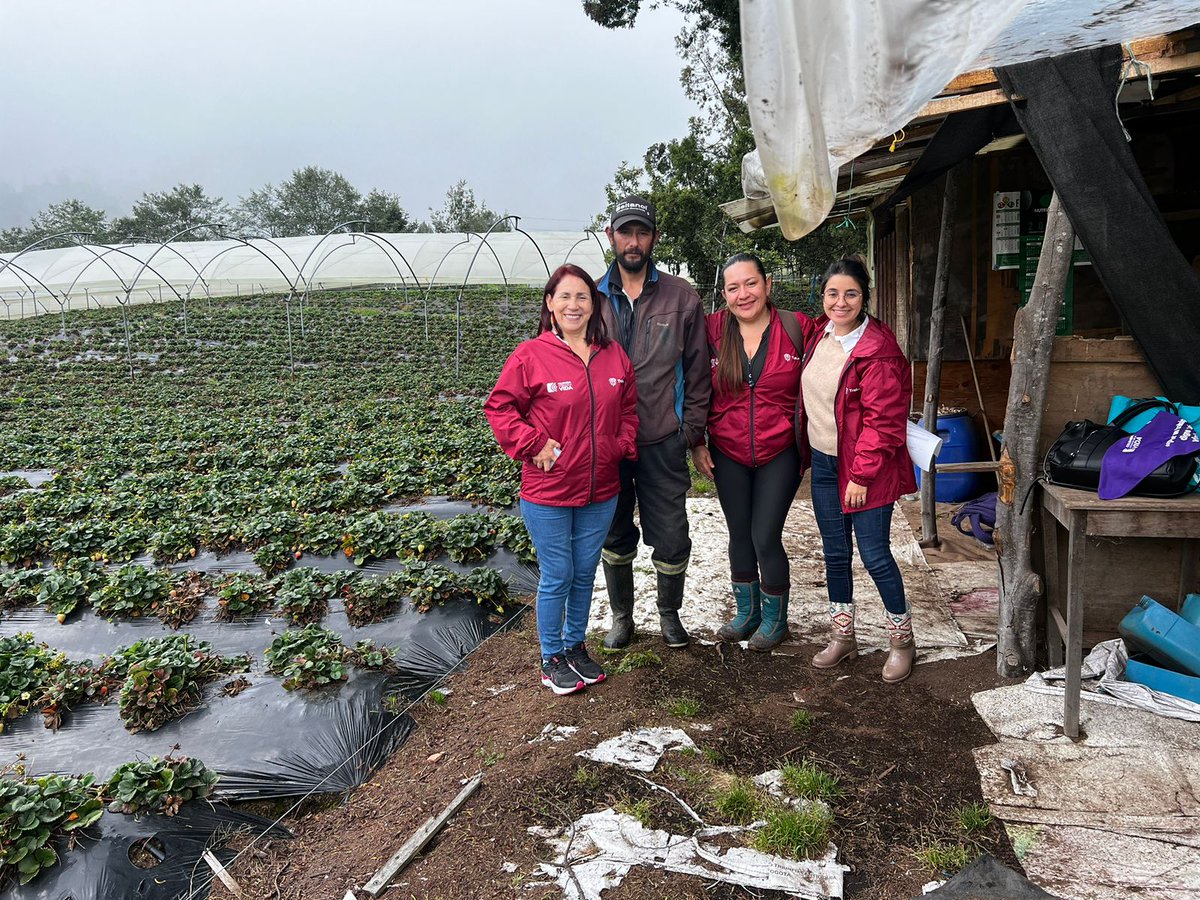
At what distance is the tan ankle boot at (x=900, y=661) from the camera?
322 centimetres

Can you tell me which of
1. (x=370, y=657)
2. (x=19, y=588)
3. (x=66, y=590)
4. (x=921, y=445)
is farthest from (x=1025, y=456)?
(x=19, y=588)

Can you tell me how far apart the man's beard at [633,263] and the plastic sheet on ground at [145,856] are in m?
2.56

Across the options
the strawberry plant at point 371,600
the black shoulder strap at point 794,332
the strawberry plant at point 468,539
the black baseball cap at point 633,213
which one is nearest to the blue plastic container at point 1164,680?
the black shoulder strap at point 794,332

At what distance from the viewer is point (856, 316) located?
10.1 ft

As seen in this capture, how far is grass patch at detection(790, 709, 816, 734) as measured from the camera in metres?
2.94

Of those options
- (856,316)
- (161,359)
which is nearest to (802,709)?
(856,316)

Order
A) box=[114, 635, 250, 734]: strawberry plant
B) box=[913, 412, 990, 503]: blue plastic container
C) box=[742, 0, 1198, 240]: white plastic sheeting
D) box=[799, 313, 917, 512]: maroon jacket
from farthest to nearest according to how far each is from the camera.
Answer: box=[913, 412, 990, 503]: blue plastic container
box=[114, 635, 250, 734]: strawberry plant
box=[799, 313, 917, 512]: maroon jacket
box=[742, 0, 1198, 240]: white plastic sheeting

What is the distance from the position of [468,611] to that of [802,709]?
2018 mm

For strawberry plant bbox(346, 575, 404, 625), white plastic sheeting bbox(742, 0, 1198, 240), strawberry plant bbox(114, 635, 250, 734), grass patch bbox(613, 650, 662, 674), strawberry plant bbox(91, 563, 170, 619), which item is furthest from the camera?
strawberry plant bbox(91, 563, 170, 619)

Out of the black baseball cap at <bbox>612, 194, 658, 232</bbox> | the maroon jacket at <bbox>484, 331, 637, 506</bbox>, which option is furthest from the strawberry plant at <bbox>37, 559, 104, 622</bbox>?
the black baseball cap at <bbox>612, 194, 658, 232</bbox>

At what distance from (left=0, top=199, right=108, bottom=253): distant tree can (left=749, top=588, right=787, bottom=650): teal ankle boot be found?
67.4 meters

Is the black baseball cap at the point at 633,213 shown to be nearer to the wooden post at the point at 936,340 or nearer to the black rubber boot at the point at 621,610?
the black rubber boot at the point at 621,610

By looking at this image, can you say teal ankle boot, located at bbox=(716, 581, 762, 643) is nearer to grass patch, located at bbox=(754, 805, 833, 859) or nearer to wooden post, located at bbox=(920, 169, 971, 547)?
grass patch, located at bbox=(754, 805, 833, 859)

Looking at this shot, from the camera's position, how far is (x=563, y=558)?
3.24m
